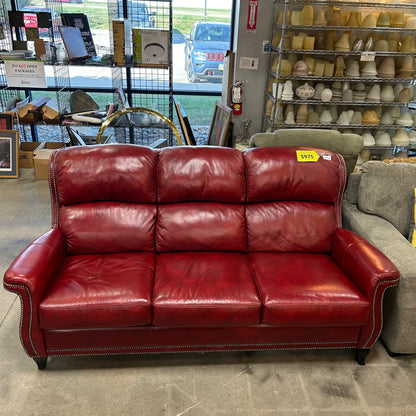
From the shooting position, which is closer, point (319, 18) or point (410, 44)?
point (319, 18)

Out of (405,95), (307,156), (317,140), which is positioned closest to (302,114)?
(405,95)

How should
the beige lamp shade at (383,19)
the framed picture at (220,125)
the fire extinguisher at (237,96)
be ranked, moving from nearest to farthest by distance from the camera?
1. the framed picture at (220,125)
2. the beige lamp shade at (383,19)
3. the fire extinguisher at (237,96)

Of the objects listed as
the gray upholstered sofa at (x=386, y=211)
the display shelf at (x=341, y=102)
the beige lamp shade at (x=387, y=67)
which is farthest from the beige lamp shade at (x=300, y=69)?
the gray upholstered sofa at (x=386, y=211)

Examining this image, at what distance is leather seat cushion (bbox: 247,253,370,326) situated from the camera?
201 cm

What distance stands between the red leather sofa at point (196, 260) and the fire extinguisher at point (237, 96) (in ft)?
8.12

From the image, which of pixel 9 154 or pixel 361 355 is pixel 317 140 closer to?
pixel 361 355

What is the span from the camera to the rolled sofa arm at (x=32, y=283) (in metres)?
1.89

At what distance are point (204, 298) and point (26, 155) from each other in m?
3.48

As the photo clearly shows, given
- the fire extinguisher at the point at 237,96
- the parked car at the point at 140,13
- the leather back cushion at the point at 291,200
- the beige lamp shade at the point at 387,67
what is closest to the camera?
the leather back cushion at the point at 291,200

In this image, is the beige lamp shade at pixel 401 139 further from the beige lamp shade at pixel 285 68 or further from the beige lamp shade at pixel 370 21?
the beige lamp shade at pixel 285 68

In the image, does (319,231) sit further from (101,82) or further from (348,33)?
(101,82)

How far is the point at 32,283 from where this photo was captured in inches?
74.6

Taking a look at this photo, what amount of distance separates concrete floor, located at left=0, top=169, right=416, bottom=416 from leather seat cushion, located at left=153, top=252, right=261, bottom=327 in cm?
30

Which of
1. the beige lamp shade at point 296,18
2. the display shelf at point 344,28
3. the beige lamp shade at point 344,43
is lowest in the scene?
the beige lamp shade at point 344,43
